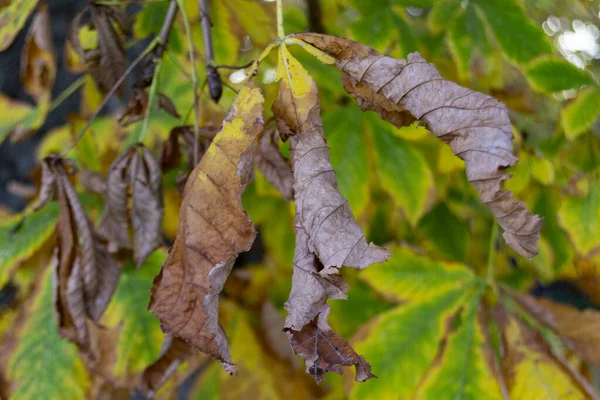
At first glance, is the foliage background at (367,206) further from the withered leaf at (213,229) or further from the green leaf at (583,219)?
the withered leaf at (213,229)

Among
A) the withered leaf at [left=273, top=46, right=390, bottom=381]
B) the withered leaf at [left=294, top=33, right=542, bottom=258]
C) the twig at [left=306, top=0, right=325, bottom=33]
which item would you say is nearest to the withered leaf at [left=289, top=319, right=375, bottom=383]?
the withered leaf at [left=273, top=46, right=390, bottom=381]

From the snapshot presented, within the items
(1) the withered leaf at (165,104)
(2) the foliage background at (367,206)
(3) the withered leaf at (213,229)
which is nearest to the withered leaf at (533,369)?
(2) the foliage background at (367,206)

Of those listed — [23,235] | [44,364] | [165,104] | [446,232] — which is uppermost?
[165,104]

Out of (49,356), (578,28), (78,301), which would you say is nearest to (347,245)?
(78,301)

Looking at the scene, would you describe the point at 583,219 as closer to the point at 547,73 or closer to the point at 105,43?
the point at 547,73

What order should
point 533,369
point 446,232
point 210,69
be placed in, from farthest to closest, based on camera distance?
point 446,232 → point 533,369 → point 210,69

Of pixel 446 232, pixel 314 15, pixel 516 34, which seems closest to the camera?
pixel 516 34

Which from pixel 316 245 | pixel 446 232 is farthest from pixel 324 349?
pixel 446 232
